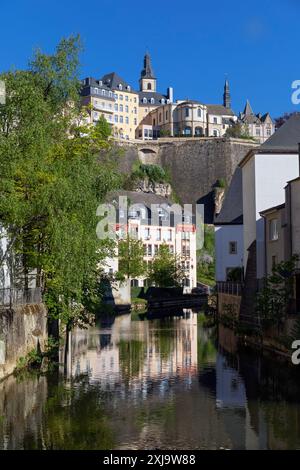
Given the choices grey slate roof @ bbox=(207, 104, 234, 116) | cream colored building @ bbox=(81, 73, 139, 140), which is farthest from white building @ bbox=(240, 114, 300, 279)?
grey slate roof @ bbox=(207, 104, 234, 116)

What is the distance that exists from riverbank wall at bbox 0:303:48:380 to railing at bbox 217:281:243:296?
51.5 ft

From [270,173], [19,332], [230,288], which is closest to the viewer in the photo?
[19,332]

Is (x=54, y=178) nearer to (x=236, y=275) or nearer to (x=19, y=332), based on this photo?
(x=19, y=332)

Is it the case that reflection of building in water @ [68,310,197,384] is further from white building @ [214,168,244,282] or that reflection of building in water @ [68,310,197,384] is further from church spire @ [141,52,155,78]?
church spire @ [141,52,155,78]

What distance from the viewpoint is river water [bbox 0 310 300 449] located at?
15266 mm

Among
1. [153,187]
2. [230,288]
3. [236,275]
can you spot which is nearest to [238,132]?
[153,187]

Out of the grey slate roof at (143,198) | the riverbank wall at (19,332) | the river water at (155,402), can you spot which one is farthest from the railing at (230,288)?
the grey slate roof at (143,198)

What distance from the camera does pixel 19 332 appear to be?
23406 millimetres

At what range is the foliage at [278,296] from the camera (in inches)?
1131

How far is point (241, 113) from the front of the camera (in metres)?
167

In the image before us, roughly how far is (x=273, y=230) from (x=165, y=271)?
1642 inches

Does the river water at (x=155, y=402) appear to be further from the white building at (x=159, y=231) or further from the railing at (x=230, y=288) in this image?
the white building at (x=159, y=231)

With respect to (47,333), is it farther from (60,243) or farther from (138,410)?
(138,410)

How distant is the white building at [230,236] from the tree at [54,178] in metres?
23.0
